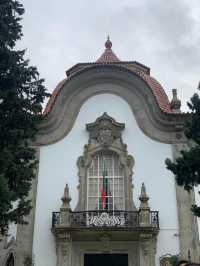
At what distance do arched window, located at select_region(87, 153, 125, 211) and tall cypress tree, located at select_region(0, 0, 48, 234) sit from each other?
212 inches

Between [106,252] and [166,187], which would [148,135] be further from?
[106,252]

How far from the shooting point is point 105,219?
1758cm

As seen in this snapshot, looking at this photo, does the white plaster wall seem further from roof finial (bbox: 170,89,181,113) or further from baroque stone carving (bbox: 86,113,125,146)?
roof finial (bbox: 170,89,181,113)

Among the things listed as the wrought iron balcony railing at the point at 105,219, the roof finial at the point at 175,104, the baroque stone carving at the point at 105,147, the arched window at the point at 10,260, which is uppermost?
the roof finial at the point at 175,104

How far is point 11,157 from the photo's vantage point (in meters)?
12.8

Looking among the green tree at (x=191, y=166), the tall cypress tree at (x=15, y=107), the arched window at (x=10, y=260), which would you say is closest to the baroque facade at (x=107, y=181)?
the arched window at (x=10, y=260)

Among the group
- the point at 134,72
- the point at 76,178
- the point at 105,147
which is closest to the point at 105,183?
the point at 76,178

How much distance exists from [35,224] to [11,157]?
6053mm

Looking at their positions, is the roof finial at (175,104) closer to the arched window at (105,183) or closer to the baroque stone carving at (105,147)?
the baroque stone carving at (105,147)

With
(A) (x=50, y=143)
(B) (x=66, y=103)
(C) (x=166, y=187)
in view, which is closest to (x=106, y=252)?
(C) (x=166, y=187)

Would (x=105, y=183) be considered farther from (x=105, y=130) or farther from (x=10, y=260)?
(x=10, y=260)

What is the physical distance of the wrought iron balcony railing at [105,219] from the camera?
17500mm

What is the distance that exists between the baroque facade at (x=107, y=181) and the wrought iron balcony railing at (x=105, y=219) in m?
0.04

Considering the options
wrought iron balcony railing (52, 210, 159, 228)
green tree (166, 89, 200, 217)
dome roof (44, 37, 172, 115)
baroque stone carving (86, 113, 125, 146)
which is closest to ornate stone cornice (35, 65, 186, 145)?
dome roof (44, 37, 172, 115)
